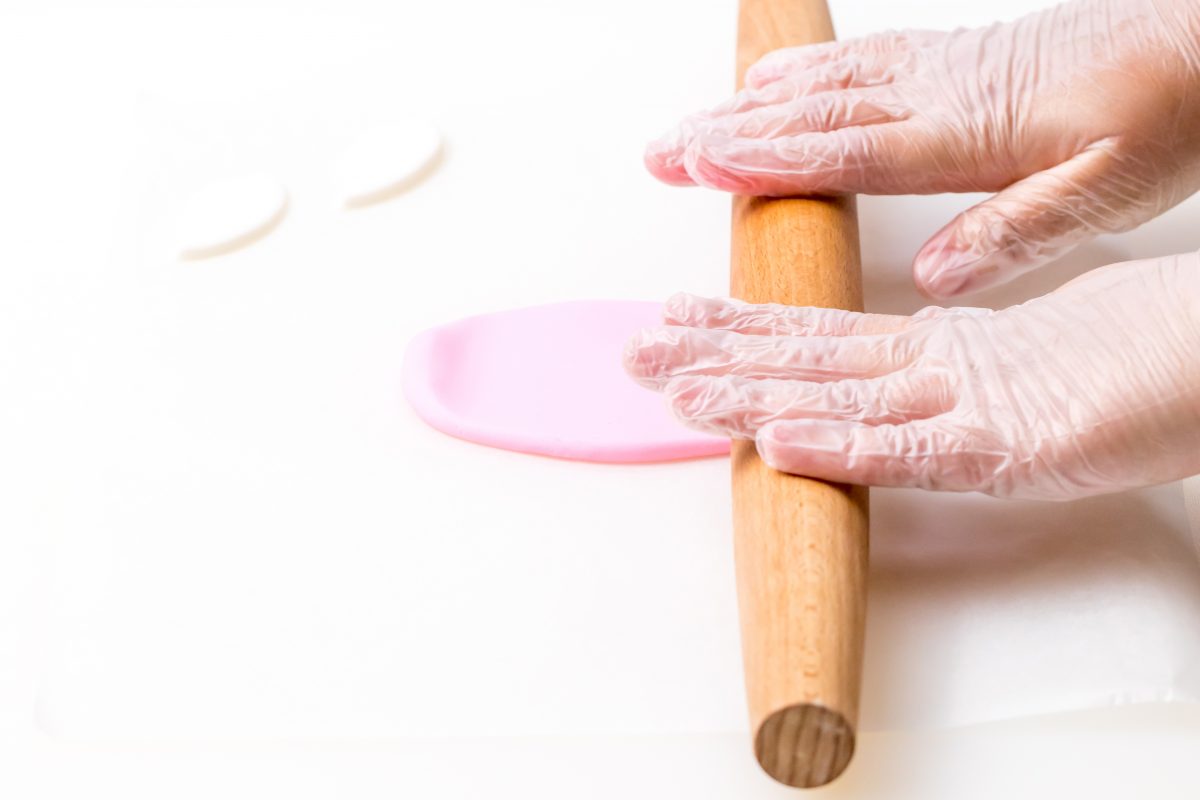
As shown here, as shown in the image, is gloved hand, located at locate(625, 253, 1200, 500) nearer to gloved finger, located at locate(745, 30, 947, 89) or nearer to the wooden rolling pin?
the wooden rolling pin

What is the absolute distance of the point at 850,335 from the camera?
128cm

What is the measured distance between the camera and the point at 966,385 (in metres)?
1.19

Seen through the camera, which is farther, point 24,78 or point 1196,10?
point 24,78

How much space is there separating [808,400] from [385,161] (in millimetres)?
833

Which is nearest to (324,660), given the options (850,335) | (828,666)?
(828,666)

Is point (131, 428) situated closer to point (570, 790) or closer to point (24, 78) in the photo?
point (570, 790)

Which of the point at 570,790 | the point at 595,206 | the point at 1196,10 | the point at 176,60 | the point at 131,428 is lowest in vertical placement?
the point at 570,790

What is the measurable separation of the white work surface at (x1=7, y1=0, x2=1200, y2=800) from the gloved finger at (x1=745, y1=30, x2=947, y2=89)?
0.68 ft

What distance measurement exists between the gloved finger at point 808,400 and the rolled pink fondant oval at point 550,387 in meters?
0.13

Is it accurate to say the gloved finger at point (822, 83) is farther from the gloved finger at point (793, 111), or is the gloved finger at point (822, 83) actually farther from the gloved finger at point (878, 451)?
the gloved finger at point (878, 451)

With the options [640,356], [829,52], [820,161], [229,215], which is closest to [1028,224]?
[820,161]

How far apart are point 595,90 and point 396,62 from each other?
33cm

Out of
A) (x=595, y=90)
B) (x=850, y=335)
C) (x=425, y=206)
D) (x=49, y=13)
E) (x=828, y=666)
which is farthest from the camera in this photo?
(x=49, y=13)

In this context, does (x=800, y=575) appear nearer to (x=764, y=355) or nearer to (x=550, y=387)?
(x=764, y=355)
